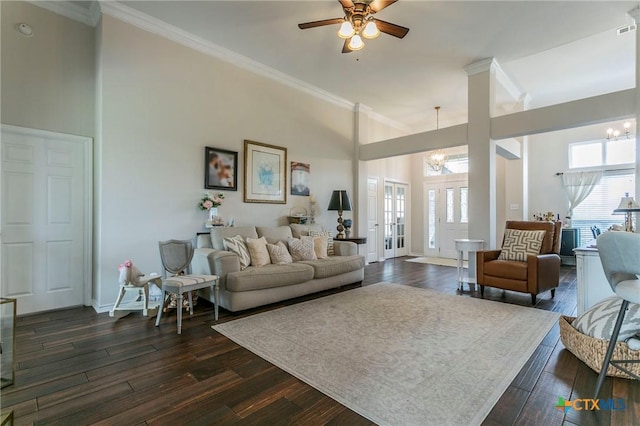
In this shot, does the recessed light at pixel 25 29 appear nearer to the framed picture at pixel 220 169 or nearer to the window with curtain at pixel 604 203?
the framed picture at pixel 220 169

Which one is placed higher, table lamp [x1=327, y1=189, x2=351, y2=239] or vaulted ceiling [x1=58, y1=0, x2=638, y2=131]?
vaulted ceiling [x1=58, y1=0, x2=638, y2=131]

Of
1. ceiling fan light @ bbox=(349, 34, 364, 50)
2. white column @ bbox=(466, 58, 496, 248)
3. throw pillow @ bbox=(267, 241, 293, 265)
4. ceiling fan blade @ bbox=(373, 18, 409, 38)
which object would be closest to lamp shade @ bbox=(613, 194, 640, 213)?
white column @ bbox=(466, 58, 496, 248)

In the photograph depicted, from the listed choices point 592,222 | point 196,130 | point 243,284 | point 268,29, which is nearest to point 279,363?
point 243,284

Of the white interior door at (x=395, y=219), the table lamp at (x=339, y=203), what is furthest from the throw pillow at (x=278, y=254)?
the white interior door at (x=395, y=219)

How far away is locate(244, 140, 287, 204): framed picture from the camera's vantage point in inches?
187

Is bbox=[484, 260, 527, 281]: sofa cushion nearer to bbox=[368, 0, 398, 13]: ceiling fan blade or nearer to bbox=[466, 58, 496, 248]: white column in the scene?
bbox=[466, 58, 496, 248]: white column

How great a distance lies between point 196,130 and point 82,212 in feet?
5.74

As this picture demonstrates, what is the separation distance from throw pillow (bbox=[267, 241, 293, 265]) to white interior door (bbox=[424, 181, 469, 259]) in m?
5.14

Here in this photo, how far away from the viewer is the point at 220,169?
4.39 m

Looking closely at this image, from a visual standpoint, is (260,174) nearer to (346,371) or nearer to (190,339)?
(190,339)

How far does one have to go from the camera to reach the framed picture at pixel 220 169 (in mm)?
4258

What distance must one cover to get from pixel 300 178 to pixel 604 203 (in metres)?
6.51

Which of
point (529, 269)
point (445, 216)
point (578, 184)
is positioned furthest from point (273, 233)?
point (578, 184)

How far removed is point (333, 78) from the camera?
5332mm
